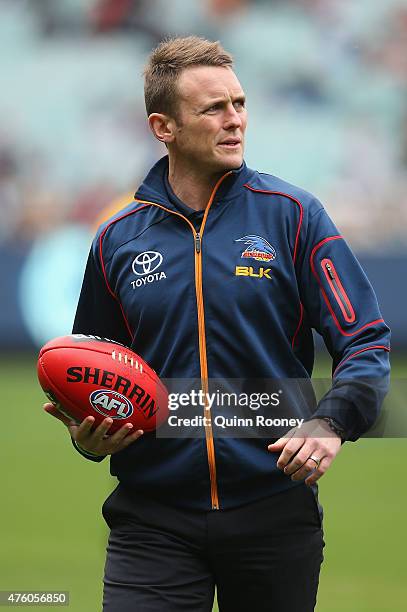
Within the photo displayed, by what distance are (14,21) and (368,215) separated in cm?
630

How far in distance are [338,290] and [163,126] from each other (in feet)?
2.73

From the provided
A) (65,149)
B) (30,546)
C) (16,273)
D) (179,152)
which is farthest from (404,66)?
(179,152)

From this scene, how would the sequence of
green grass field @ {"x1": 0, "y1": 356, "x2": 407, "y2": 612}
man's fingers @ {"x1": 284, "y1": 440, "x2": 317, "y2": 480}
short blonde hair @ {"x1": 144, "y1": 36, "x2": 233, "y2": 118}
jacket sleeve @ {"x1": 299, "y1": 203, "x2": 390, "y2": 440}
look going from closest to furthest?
man's fingers @ {"x1": 284, "y1": 440, "x2": 317, "y2": 480}
jacket sleeve @ {"x1": 299, "y1": 203, "x2": 390, "y2": 440}
short blonde hair @ {"x1": 144, "y1": 36, "x2": 233, "y2": 118}
green grass field @ {"x1": 0, "y1": 356, "x2": 407, "y2": 612}

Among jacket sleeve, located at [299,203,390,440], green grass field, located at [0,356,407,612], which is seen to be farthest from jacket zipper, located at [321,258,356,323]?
green grass field, located at [0,356,407,612]

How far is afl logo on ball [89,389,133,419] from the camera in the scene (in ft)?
11.1

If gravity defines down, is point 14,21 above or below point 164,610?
above

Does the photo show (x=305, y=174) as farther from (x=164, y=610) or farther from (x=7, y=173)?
(x=164, y=610)

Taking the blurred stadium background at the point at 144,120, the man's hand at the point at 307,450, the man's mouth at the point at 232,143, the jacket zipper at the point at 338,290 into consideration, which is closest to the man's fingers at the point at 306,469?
the man's hand at the point at 307,450

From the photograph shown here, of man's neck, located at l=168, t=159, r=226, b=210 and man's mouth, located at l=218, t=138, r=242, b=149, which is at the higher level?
man's mouth, located at l=218, t=138, r=242, b=149

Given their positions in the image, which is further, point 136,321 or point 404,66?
point 404,66

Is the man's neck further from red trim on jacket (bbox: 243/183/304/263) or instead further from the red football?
the red football

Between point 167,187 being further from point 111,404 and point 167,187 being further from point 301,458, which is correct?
point 301,458

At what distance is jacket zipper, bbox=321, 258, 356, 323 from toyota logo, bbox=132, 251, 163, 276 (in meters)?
0.50

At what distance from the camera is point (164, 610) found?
3.26 metres
